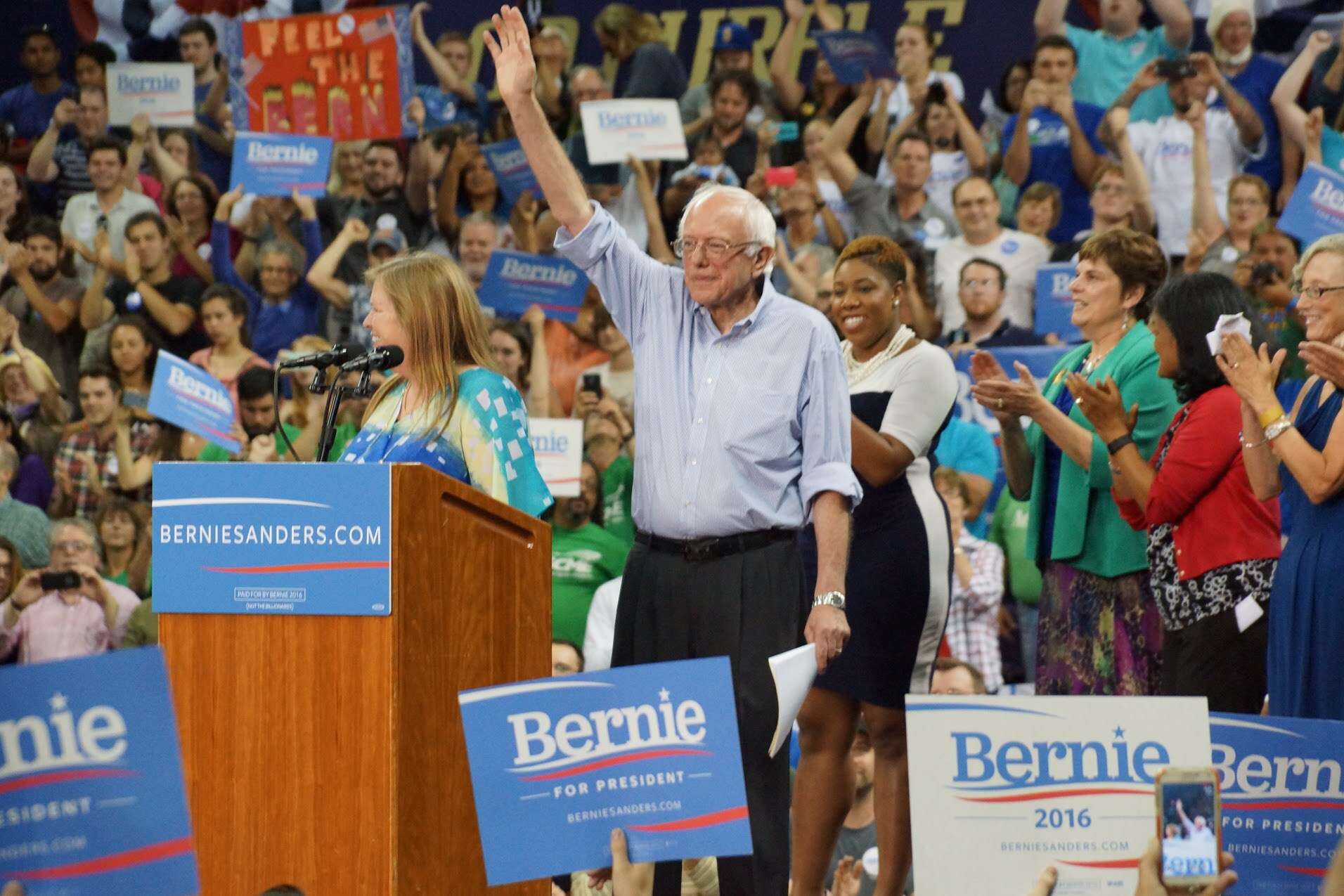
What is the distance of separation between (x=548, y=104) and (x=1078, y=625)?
5.52m

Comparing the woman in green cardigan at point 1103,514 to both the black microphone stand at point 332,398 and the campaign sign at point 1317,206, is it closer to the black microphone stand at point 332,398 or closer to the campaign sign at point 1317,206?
the black microphone stand at point 332,398

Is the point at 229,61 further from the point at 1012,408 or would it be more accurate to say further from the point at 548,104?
the point at 1012,408

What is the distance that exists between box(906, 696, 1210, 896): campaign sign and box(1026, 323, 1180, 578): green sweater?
1460mm

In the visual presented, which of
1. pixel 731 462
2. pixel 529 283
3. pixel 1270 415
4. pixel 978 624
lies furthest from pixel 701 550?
pixel 529 283

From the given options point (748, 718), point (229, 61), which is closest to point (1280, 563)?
point (748, 718)

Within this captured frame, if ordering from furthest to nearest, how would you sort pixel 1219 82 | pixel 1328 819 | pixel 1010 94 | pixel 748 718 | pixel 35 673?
1. pixel 1010 94
2. pixel 1219 82
3. pixel 748 718
4. pixel 1328 819
5. pixel 35 673

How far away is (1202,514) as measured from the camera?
12.7ft

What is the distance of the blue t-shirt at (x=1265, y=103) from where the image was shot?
300 inches

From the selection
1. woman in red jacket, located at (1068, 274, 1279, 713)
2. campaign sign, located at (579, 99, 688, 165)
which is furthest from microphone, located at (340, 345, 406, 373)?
campaign sign, located at (579, 99, 688, 165)

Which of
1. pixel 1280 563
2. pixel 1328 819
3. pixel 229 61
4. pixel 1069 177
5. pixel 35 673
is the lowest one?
pixel 1328 819

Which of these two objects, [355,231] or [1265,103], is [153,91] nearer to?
[355,231]

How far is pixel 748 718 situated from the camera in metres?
3.34

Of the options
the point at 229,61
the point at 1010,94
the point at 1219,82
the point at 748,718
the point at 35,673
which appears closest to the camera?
the point at 35,673

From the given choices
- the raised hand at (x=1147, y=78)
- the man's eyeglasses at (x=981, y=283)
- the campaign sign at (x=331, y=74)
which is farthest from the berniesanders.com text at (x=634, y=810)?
the campaign sign at (x=331, y=74)
